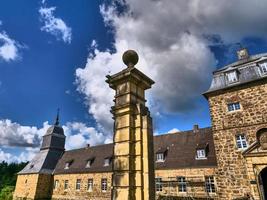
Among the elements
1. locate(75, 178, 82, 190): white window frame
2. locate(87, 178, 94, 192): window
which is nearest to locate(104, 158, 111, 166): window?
locate(87, 178, 94, 192): window

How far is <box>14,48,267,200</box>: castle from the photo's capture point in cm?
341

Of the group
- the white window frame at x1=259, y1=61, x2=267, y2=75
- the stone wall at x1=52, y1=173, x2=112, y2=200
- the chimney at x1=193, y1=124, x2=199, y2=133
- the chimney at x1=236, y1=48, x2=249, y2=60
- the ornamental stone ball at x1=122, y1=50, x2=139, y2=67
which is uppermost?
the chimney at x1=236, y1=48, x2=249, y2=60

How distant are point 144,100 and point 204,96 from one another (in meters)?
12.3

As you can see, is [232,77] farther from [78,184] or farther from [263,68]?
[78,184]

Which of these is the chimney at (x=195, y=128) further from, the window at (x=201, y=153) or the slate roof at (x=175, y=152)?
the window at (x=201, y=153)

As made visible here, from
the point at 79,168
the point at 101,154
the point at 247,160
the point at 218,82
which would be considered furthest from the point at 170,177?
the point at 79,168

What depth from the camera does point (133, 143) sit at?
11.4 ft

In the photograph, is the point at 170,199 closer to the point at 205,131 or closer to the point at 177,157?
the point at 177,157

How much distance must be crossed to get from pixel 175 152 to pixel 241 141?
6596 millimetres

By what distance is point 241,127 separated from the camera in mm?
12742

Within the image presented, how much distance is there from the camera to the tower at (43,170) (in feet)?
84.4

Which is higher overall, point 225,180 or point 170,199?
point 225,180

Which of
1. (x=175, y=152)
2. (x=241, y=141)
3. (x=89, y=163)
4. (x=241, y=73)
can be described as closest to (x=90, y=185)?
(x=89, y=163)

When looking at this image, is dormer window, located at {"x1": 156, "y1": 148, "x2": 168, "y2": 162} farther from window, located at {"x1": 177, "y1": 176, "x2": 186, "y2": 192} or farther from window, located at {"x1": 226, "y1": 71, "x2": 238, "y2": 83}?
window, located at {"x1": 226, "y1": 71, "x2": 238, "y2": 83}
